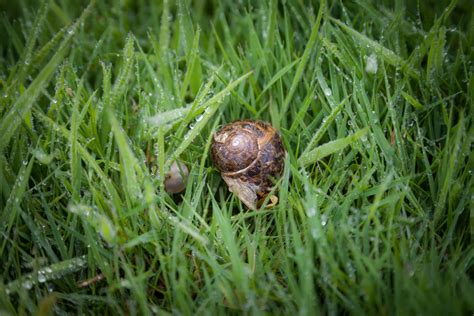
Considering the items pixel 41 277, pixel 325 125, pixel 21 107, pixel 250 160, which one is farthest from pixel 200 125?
pixel 41 277

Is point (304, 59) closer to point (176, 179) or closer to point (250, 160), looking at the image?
point (250, 160)

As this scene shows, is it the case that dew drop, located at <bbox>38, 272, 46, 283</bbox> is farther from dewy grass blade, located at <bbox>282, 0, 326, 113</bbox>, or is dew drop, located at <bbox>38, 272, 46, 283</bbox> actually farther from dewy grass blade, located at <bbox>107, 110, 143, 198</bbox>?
dewy grass blade, located at <bbox>282, 0, 326, 113</bbox>

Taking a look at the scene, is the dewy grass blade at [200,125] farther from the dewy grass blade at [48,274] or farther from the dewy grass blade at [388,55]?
Result: the dewy grass blade at [388,55]

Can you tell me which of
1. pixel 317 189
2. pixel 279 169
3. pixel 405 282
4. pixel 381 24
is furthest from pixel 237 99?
pixel 405 282

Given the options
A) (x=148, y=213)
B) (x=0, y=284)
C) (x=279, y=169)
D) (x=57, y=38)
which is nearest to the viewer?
(x=0, y=284)

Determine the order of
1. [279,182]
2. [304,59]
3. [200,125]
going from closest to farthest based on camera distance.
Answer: [279,182], [200,125], [304,59]

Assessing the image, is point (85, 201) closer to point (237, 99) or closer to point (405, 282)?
point (237, 99)
